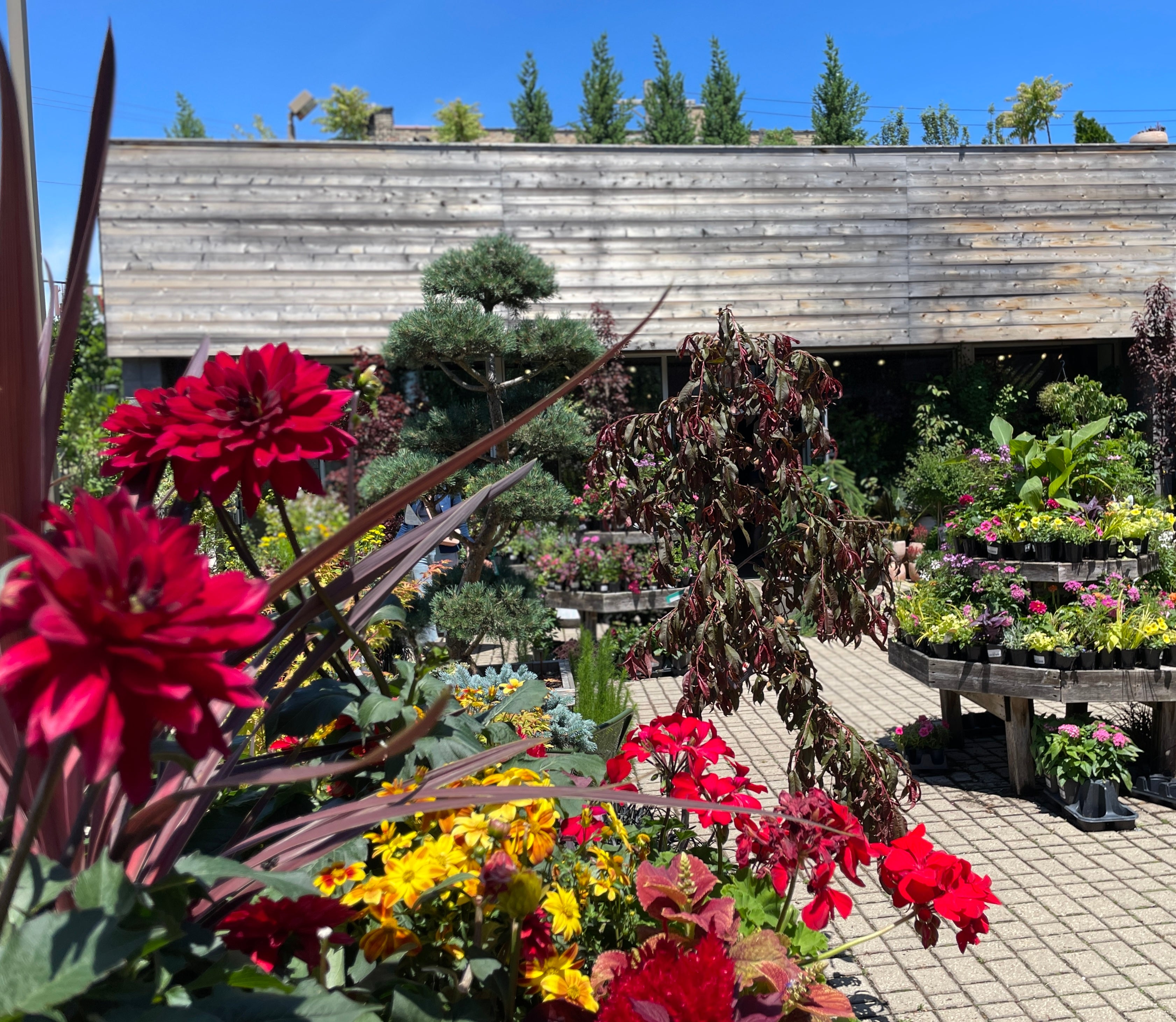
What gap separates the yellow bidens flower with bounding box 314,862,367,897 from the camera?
128 centimetres

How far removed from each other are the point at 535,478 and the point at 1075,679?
331cm

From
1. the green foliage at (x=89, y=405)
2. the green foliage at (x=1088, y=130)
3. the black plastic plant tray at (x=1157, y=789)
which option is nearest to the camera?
the black plastic plant tray at (x=1157, y=789)

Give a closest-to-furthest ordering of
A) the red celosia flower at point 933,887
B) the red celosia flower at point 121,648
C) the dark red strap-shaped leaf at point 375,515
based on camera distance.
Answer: the red celosia flower at point 121,648
the dark red strap-shaped leaf at point 375,515
the red celosia flower at point 933,887

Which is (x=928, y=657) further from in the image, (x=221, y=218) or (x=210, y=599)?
(x=221, y=218)

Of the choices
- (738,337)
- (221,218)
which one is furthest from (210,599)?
(221,218)

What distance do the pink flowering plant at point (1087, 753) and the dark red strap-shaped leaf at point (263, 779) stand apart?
4318 mm

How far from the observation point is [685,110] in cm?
2477

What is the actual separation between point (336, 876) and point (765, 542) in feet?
6.86

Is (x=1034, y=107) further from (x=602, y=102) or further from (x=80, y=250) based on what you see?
(x=80, y=250)

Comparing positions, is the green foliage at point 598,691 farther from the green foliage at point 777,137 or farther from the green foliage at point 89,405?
the green foliage at point 777,137

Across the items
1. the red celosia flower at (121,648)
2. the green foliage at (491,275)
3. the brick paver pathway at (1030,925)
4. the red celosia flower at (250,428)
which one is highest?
the green foliage at (491,275)

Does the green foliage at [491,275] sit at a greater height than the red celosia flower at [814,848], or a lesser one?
greater

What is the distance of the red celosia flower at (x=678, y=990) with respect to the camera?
1.20 m

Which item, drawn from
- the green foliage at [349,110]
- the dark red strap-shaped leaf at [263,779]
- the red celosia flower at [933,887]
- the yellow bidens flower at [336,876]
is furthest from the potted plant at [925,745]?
the green foliage at [349,110]
